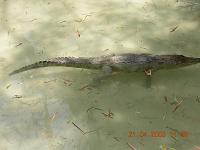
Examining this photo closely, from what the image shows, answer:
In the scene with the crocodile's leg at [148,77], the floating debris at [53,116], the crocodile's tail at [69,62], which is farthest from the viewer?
the crocodile's tail at [69,62]

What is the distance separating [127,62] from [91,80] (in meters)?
0.46

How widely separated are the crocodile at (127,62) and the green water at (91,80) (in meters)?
0.12

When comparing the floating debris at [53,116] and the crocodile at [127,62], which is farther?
the crocodile at [127,62]

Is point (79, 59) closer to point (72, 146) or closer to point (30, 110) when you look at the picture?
point (30, 110)

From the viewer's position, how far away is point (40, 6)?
19.2 feet

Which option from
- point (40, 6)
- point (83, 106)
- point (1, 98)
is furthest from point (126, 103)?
point (40, 6)

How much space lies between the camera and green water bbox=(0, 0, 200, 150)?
4180 mm

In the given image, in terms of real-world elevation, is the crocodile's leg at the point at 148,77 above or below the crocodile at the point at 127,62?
below

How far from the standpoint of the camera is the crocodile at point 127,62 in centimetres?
473
